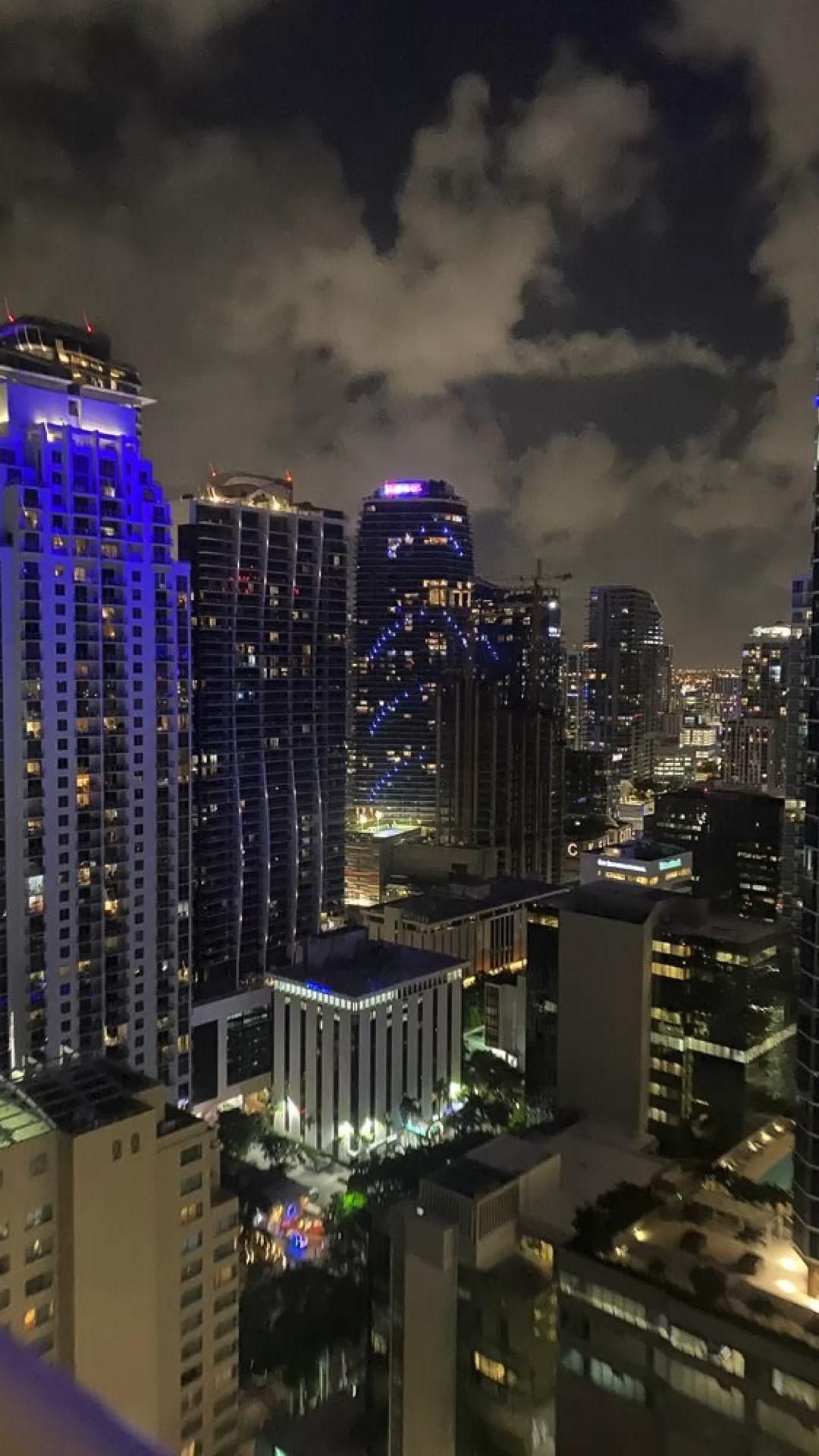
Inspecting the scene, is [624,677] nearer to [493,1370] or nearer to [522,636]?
[522,636]

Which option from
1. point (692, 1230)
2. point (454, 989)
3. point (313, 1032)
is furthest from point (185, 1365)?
point (454, 989)

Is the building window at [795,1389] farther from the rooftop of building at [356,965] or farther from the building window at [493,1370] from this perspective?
the rooftop of building at [356,965]

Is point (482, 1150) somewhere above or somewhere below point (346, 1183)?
above

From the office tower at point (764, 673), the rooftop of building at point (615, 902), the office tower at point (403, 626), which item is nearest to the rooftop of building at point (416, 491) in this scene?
the office tower at point (403, 626)

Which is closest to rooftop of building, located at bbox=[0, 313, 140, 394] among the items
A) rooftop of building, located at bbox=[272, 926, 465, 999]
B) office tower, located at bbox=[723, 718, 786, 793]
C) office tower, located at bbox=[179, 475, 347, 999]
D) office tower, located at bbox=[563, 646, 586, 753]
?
office tower, located at bbox=[179, 475, 347, 999]

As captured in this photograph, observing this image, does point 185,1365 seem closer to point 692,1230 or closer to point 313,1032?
point 692,1230

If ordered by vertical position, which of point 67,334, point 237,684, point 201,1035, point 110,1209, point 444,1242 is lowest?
point 201,1035

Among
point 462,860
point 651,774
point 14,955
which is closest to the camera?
point 14,955
